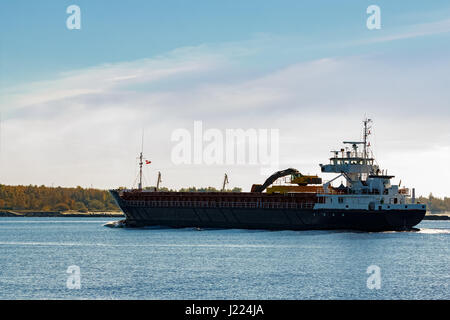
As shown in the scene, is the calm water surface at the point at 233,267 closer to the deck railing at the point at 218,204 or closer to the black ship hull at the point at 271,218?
the black ship hull at the point at 271,218

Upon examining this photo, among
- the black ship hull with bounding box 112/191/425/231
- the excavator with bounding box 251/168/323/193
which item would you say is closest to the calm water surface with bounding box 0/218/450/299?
the black ship hull with bounding box 112/191/425/231

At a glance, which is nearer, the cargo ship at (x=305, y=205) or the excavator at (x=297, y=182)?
the cargo ship at (x=305, y=205)

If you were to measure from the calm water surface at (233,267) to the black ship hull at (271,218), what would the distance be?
2232mm

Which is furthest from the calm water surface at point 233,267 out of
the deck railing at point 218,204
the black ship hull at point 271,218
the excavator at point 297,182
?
the excavator at point 297,182

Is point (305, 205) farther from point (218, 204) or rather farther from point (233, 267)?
point (233, 267)

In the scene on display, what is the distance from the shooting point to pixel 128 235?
91000 millimetres

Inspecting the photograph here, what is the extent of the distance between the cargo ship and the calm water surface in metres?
2.76

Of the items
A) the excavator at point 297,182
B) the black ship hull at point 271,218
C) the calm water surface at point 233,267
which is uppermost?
the excavator at point 297,182

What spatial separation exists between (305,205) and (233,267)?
34943mm

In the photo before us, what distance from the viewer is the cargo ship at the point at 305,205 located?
8338 centimetres

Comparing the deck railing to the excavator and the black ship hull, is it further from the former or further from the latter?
the excavator

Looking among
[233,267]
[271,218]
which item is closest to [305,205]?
[271,218]

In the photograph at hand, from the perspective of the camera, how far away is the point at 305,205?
87688 mm
